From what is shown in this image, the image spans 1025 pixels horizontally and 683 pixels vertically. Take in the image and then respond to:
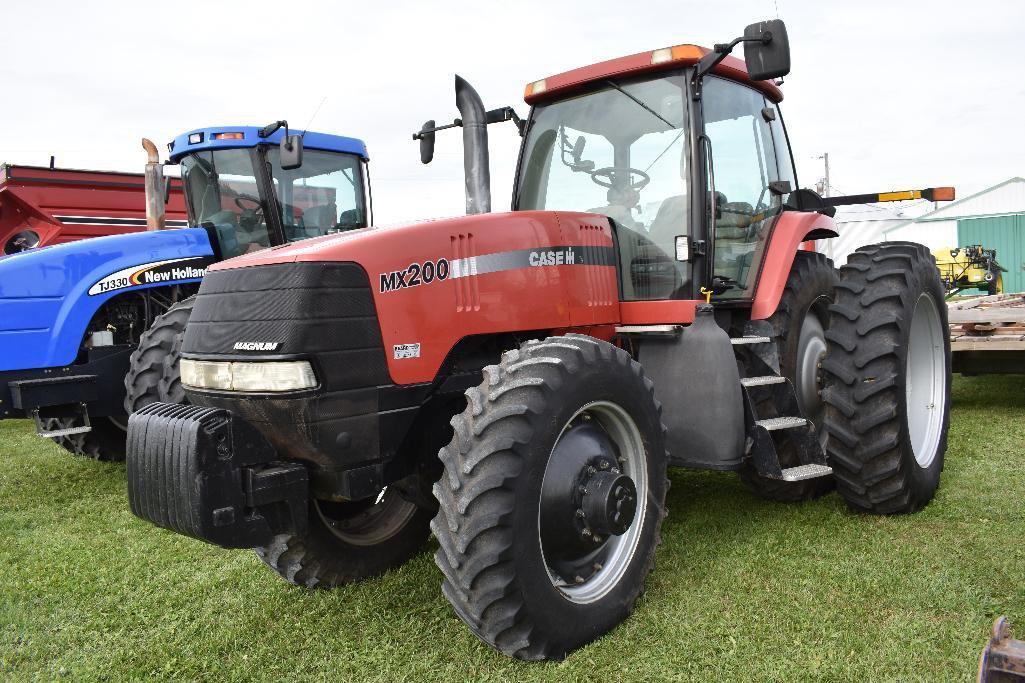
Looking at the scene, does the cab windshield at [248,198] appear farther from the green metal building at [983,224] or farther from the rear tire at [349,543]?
the green metal building at [983,224]

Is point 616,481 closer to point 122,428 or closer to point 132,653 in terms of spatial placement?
point 132,653

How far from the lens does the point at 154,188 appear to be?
9039mm

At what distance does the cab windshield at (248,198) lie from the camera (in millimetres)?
6387

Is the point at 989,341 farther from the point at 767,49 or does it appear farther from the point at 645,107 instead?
the point at 767,49

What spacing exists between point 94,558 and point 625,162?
3.32 metres

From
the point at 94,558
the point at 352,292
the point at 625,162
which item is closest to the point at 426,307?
the point at 352,292

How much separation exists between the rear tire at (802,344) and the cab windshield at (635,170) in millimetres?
739

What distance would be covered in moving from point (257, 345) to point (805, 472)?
2.52 m

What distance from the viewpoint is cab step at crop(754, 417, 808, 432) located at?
145 inches

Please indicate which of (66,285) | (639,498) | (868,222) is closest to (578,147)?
(639,498)

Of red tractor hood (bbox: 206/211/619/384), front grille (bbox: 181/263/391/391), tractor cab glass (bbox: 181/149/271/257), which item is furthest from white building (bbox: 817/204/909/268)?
front grille (bbox: 181/263/391/391)

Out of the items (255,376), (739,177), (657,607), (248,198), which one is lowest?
(657,607)

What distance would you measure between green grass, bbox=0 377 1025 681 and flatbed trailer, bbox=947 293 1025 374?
207 centimetres

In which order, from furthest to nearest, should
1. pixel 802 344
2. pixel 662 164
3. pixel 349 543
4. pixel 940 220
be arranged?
pixel 940 220, pixel 802 344, pixel 662 164, pixel 349 543
